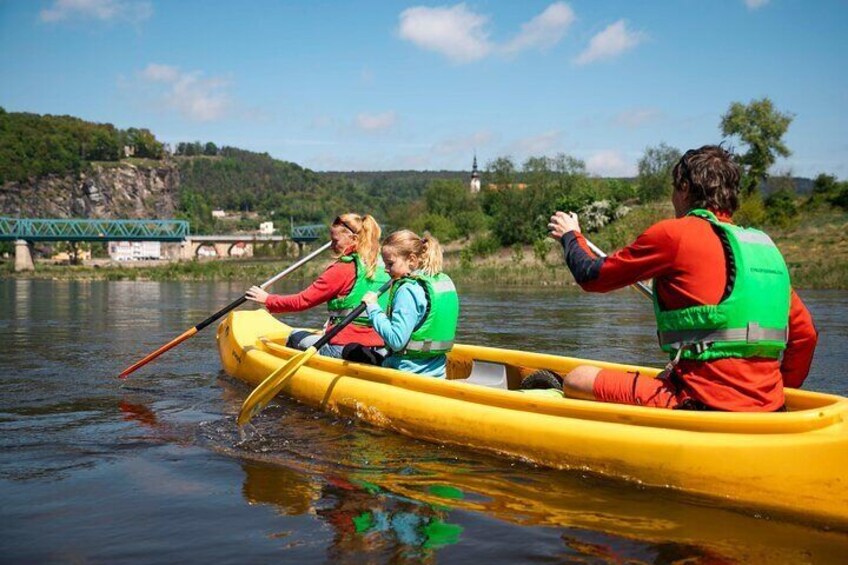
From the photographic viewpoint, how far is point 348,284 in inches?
270

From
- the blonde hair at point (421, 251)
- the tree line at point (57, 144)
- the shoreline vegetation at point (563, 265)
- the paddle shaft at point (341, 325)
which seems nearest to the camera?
the blonde hair at point (421, 251)

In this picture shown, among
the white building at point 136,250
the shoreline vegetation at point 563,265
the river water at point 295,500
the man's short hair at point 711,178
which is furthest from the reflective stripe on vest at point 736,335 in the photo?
the white building at point 136,250

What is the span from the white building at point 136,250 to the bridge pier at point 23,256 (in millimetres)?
50815

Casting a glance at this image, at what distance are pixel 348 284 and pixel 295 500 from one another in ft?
9.60

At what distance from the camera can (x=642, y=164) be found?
219 ft

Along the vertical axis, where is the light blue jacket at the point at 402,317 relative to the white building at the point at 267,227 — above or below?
below

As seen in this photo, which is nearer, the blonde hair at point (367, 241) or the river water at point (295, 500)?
the river water at point (295, 500)

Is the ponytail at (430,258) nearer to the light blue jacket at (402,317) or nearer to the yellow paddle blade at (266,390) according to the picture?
the light blue jacket at (402,317)

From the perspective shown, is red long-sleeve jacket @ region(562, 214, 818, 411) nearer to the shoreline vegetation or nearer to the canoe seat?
the canoe seat

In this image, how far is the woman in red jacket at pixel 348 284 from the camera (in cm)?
677

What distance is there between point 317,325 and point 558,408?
10.1 meters

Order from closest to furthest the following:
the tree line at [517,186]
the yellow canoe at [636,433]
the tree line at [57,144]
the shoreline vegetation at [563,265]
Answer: the yellow canoe at [636,433] → the shoreline vegetation at [563,265] → the tree line at [517,186] → the tree line at [57,144]

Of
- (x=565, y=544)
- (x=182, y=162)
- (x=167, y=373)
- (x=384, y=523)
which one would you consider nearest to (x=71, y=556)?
(x=384, y=523)

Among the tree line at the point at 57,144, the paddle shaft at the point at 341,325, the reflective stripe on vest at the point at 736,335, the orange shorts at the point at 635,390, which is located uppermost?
the tree line at the point at 57,144
